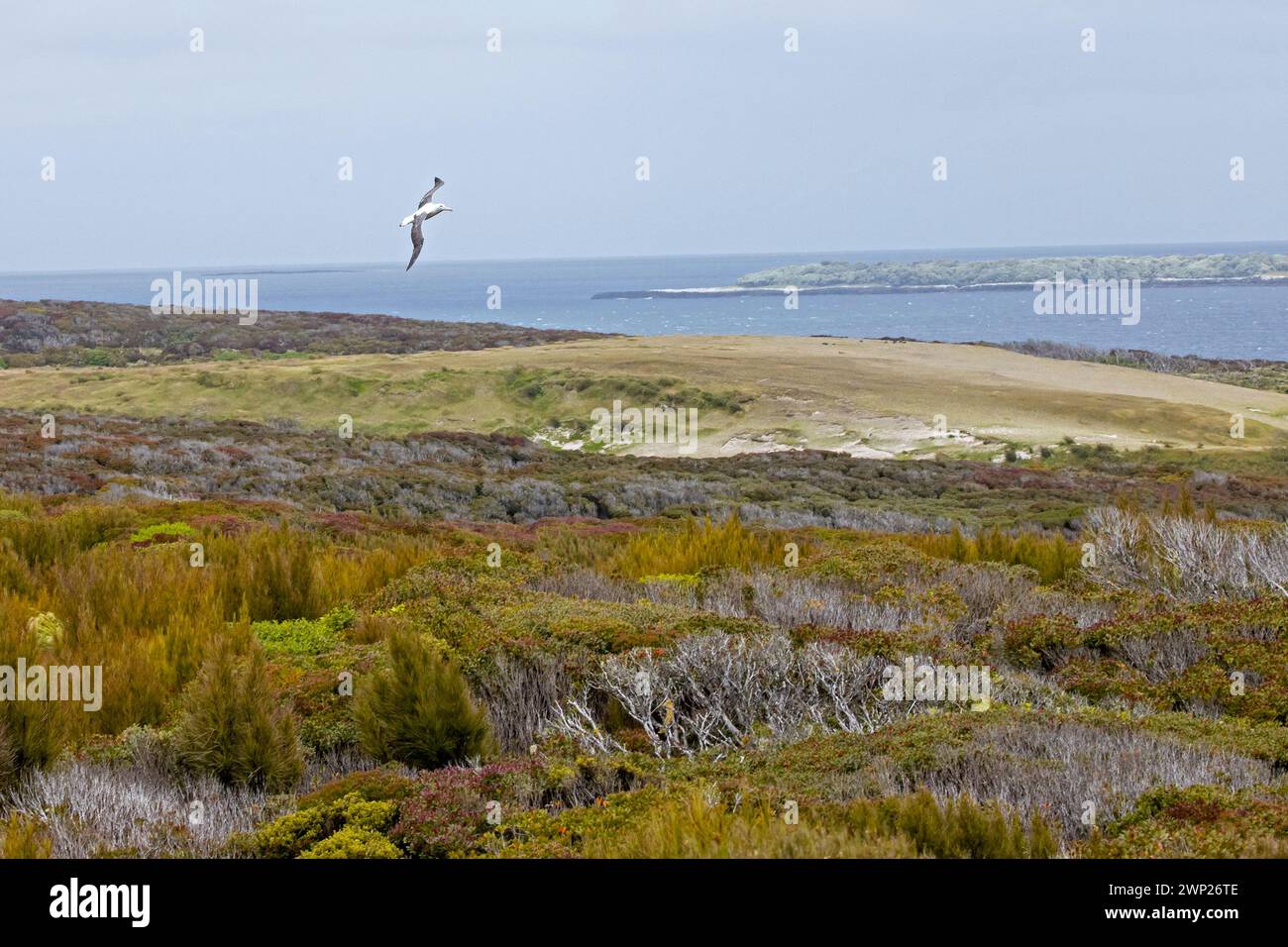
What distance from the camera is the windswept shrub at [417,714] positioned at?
19.0ft

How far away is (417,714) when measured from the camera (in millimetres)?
5824

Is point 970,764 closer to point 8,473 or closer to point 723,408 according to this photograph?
point 8,473

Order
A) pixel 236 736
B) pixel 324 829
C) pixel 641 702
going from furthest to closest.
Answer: pixel 641 702, pixel 236 736, pixel 324 829

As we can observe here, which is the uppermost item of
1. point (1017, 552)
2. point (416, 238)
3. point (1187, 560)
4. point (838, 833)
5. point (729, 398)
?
point (416, 238)

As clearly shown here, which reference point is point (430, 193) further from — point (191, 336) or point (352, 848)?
point (191, 336)

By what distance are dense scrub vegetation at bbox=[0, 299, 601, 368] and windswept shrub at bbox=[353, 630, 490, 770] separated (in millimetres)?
58368

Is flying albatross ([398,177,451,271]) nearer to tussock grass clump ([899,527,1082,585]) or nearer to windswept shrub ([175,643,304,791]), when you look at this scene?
windswept shrub ([175,643,304,791])

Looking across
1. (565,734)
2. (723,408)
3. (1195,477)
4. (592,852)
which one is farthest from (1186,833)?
(723,408)

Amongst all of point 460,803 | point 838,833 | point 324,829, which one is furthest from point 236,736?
point 838,833

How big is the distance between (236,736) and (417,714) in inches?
35.1

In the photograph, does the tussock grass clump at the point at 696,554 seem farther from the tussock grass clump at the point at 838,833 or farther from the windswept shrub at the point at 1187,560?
the tussock grass clump at the point at 838,833

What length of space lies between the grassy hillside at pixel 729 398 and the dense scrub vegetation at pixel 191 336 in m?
10.6

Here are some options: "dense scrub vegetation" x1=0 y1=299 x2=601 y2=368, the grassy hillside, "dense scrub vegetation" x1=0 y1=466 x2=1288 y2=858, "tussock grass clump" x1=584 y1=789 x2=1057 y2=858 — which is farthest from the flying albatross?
"dense scrub vegetation" x1=0 y1=299 x2=601 y2=368

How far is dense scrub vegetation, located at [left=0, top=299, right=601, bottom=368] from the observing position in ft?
203
